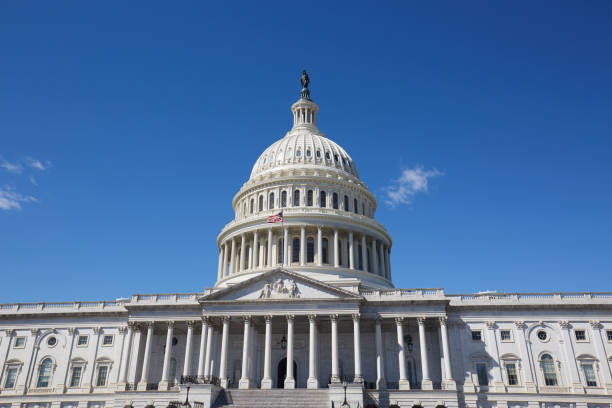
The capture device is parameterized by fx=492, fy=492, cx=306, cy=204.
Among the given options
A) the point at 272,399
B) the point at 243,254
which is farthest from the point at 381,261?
the point at 272,399

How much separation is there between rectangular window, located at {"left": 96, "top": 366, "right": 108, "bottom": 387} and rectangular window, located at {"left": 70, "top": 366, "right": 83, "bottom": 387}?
2.25m

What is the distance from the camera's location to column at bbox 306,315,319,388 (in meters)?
45.7

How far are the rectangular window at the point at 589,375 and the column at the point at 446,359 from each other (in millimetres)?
13240

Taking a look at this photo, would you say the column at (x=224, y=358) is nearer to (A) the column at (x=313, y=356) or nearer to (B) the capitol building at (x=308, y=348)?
(B) the capitol building at (x=308, y=348)

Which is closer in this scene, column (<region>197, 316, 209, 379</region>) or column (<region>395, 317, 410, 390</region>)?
column (<region>395, 317, 410, 390</region>)

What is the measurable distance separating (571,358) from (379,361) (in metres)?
19.1

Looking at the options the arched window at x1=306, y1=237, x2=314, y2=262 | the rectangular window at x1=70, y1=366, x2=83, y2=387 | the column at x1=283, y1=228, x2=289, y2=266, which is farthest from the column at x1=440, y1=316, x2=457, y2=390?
the rectangular window at x1=70, y1=366, x2=83, y2=387

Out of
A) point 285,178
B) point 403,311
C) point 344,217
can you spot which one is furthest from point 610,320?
point 285,178

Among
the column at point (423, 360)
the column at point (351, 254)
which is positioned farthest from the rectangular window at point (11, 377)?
the column at point (423, 360)

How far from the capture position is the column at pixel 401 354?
4625 cm

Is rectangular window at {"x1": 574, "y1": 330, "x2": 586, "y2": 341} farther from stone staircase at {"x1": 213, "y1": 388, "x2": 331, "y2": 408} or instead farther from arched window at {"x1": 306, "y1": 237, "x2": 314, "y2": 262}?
arched window at {"x1": 306, "y1": 237, "x2": 314, "y2": 262}

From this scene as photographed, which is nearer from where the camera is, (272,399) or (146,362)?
(272,399)

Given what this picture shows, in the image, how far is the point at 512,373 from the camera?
4900 cm

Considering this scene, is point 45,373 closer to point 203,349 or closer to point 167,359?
point 167,359
